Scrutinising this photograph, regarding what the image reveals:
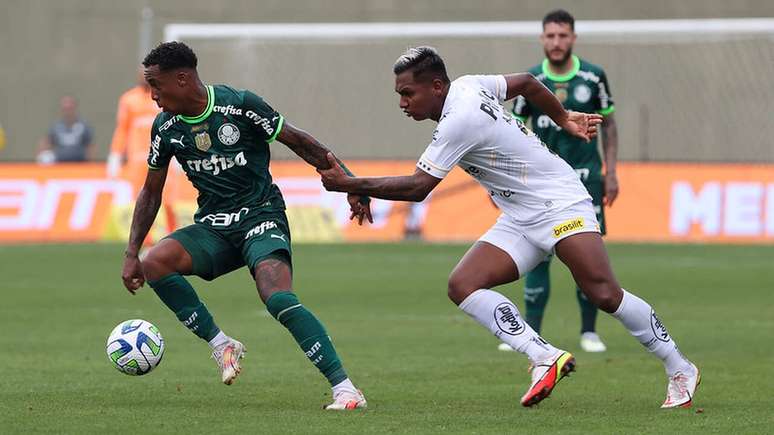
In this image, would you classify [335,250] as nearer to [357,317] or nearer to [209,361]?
[357,317]

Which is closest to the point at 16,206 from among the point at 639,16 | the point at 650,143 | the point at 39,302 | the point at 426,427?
the point at 39,302

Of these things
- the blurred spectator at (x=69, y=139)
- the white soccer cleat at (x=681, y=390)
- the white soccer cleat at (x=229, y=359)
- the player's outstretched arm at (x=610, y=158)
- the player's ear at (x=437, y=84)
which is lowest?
the blurred spectator at (x=69, y=139)

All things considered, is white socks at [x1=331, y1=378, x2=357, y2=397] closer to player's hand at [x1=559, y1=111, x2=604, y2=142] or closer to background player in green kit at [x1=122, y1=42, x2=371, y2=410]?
background player in green kit at [x1=122, y1=42, x2=371, y2=410]

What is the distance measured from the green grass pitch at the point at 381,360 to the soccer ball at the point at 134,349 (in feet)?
0.71

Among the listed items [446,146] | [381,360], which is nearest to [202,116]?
[446,146]

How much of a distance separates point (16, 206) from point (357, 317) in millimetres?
12028

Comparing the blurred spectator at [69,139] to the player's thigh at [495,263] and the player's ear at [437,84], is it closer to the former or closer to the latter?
the player's thigh at [495,263]

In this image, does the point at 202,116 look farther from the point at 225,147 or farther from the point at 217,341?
the point at 217,341

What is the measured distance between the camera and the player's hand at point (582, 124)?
8.94 m

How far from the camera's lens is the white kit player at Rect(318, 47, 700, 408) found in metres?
8.30

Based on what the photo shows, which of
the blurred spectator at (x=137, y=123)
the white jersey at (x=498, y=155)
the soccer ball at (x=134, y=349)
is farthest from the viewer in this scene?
the blurred spectator at (x=137, y=123)

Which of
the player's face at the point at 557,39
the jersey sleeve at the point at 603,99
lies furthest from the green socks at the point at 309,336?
the jersey sleeve at the point at 603,99

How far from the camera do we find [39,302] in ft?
50.4

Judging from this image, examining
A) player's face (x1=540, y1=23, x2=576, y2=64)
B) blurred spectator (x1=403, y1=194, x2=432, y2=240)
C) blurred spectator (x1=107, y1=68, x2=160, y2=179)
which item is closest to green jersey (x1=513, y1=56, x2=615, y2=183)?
player's face (x1=540, y1=23, x2=576, y2=64)
